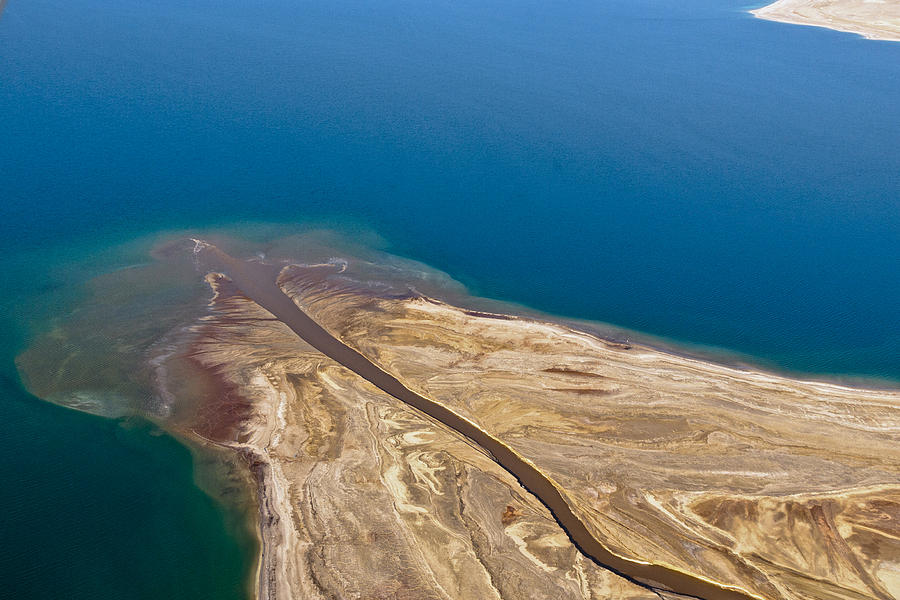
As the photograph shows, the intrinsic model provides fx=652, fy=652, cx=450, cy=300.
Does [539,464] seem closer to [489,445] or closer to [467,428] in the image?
[489,445]

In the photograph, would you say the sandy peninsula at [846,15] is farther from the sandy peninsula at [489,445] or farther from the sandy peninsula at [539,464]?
the sandy peninsula at [489,445]

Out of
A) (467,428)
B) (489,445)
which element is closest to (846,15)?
(467,428)

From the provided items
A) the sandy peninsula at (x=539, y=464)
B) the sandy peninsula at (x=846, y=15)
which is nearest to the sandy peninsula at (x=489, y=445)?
the sandy peninsula at (x=539, y=464)

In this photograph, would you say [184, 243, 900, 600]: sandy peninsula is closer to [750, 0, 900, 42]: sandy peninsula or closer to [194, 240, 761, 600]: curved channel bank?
[194, 240, 761, 600]: curved channel bank

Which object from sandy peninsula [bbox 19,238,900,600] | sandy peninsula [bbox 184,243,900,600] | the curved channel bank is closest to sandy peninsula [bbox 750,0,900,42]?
sandy peninsula [bbox 184,243,900,600]

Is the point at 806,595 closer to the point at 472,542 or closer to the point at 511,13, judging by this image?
the point at 472,542

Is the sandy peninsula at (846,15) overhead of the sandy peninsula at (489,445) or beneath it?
overhead
